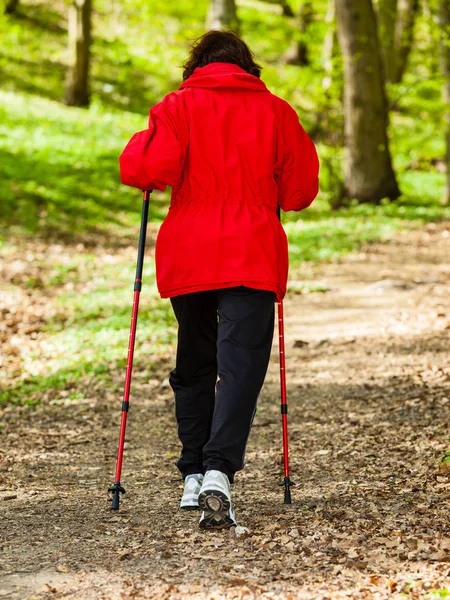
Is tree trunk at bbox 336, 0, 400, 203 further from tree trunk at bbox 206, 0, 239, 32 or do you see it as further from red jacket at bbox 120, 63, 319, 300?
red jacket at bbox 120, 63, 319, 300

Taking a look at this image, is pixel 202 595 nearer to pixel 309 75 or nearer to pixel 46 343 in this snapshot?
pixel 46 343

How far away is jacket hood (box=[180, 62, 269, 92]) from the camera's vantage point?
12.4 feet

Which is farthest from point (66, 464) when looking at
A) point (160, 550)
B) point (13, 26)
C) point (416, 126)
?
point (13, 26)

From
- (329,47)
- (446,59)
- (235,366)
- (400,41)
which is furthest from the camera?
(400,41)

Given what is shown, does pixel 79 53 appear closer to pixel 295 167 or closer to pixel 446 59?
pixel 446 59

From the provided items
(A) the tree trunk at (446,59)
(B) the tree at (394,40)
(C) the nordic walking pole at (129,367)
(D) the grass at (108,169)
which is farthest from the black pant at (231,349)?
(B) the tree at (394,40)

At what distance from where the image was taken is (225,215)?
12.3 feet

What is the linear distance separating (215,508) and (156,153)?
65.7 inches

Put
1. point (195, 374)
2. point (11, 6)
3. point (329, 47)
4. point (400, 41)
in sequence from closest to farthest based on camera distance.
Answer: point (195, 374)
point (329, 47)
point (400, 41)
point (11, 6)

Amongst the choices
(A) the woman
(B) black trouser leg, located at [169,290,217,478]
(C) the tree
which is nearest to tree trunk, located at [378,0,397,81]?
(C) the tree

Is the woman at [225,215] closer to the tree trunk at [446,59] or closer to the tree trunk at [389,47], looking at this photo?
the tree trunk at [446,59]

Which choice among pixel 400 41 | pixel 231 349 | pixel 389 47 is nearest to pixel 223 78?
pixel 231 349

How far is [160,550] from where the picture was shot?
355 cm

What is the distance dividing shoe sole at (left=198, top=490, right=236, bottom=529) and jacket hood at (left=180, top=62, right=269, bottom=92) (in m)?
1.91
